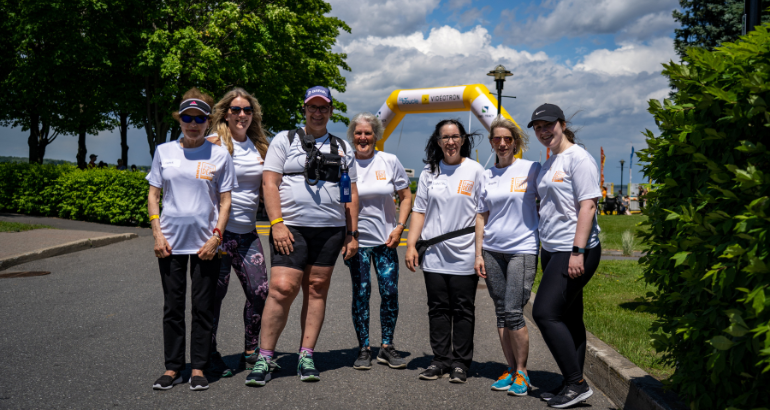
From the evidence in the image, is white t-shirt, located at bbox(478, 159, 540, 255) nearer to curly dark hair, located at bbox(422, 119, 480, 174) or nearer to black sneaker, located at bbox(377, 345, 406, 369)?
curly dark hair, located at bbox(422, 119, 480, 174)

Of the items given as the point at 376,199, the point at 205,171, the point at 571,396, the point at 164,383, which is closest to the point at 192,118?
the point at 205,171

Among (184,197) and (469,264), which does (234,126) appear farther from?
(469,264)

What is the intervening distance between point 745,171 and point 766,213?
0.86 ft

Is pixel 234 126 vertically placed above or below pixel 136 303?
above

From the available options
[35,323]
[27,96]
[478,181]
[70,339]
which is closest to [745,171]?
[478,181]

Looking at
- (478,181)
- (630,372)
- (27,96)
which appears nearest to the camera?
(630,372)

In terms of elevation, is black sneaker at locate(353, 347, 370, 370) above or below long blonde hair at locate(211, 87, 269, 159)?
below

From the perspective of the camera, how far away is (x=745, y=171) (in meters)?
2.33

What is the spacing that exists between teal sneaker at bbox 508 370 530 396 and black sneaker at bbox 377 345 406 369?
969 mm

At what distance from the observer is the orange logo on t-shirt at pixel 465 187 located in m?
4.46

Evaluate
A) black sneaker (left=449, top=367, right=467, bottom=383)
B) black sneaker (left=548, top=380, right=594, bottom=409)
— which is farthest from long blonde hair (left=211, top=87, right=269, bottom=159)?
black sneaker (left=548, top=380, right=594, bottom=409)

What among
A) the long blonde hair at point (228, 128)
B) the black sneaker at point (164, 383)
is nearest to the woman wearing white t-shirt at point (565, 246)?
the long blonde hair at point (228, 128)

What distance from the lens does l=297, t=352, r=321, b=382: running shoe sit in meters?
4.18

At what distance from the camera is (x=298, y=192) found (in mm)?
4203
